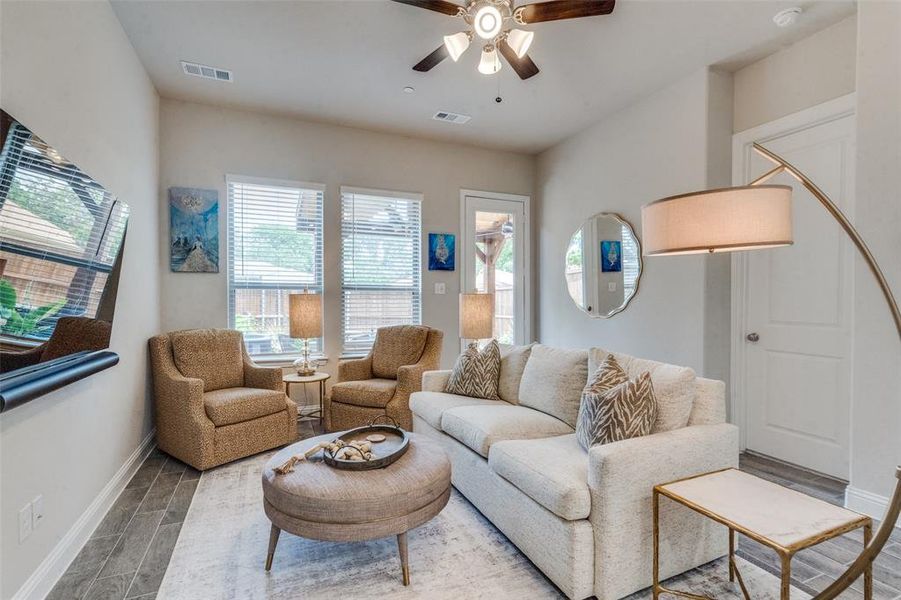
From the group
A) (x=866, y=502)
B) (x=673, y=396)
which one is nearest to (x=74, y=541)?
(x=673, y=396)

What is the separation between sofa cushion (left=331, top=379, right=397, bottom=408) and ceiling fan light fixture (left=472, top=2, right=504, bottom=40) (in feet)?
8.85

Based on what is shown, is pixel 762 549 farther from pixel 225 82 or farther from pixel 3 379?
pixel 225 82

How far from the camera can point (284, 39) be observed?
3043 mm

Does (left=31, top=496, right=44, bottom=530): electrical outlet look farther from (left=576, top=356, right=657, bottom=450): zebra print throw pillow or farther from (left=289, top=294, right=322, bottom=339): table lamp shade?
(left=576, top=356, right=657, bottom=450): zebra print throw pillow

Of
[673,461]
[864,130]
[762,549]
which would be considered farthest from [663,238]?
[864,130]

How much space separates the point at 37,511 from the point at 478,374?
2.39 m

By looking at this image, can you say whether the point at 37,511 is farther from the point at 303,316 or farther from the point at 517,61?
the point at 517,61

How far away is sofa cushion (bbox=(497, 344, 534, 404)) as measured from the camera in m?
3.13

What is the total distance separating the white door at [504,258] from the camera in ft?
17.5

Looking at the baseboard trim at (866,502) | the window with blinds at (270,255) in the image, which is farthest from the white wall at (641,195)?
the window with blinds at (270,255)

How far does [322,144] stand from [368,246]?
113cm

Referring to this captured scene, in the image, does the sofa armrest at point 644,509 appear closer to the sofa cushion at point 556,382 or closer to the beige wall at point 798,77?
the sofa cushion at point 556,382

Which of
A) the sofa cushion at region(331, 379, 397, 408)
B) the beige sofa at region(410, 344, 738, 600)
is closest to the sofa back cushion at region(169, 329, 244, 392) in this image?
the sofa cushion at region(331, 379, 397, 408)

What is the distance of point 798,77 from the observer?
3.11 m
